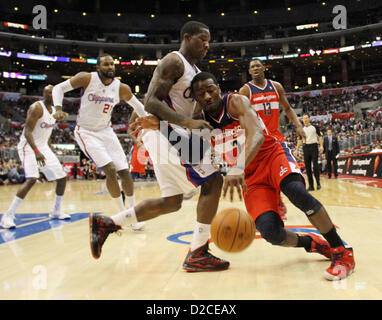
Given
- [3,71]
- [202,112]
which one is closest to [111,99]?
[202,112]

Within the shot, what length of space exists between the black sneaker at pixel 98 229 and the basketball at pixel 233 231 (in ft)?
2.63

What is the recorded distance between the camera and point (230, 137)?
2736 millimetres

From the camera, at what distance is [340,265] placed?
7.20 feet

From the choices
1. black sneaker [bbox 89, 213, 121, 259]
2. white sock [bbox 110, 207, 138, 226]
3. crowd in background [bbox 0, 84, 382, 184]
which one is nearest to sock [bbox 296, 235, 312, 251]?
white sock [bbox 110, 207, 138, 226]

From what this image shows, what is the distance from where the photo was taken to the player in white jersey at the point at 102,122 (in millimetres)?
4125

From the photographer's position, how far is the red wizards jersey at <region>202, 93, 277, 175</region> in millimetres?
2564

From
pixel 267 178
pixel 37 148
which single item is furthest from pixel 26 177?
pixel 267 178

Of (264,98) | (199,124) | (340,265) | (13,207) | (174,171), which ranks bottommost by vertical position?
(13,207)

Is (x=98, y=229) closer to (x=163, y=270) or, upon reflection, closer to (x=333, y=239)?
(x=163, y=270)

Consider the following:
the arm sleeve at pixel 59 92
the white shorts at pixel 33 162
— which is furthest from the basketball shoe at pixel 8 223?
the arm sleeve at pixel 59 92

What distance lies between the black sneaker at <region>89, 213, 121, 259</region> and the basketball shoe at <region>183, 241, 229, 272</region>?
572 millimetres

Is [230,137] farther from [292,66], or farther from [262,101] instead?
[292,66]

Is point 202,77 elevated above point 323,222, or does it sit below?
above

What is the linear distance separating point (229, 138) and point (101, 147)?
6.53 ft
